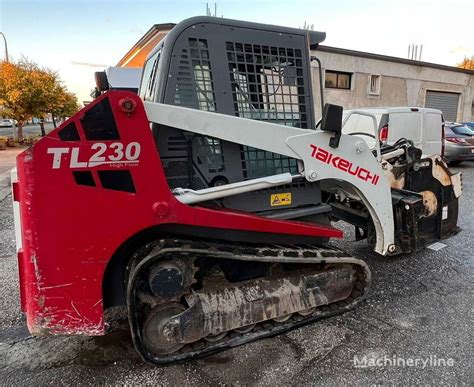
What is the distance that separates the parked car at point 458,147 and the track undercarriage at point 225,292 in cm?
1038

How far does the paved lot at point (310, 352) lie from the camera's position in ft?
7.95

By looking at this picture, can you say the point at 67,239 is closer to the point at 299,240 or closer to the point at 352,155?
the point at 299,240

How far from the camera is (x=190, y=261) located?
245 cm

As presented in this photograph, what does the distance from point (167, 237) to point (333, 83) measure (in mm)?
16392

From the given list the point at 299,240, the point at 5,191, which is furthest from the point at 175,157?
the point at 5,191

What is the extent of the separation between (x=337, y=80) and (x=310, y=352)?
648 inches

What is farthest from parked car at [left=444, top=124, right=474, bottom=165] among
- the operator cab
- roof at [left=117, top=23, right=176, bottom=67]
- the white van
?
the operator cab

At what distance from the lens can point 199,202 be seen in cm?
239

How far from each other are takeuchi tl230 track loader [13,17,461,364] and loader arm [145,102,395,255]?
0.03 ft

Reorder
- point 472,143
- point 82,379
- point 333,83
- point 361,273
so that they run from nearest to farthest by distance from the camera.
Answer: point 82,379 → point 361,273 → point 472,143 → point 333,83

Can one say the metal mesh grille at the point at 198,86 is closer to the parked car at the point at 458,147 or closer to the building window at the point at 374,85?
the parked car at the point at 458,147

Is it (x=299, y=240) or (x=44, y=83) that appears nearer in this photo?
(x=299, y=240)

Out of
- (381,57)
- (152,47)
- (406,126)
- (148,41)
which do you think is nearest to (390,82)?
(381,57)

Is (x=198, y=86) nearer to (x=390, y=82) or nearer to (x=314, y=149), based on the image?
(x=314, y=149)
